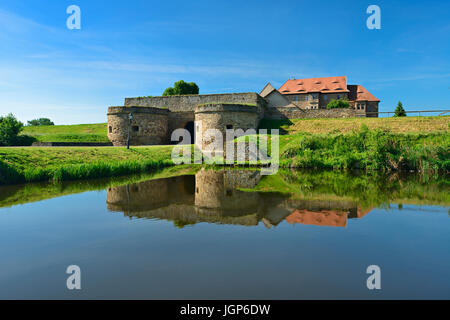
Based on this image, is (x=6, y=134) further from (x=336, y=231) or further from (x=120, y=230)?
(x=336, y=231)

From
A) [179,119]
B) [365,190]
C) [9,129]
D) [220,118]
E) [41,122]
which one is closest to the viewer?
[365,190]

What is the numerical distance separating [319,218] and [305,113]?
25.9m

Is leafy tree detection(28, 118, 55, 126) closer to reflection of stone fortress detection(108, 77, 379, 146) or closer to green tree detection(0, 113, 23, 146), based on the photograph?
reflection of stone fortress detection(108, 77, 379, 146)

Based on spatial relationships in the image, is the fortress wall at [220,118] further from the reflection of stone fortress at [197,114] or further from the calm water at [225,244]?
the calm water at [225,244]

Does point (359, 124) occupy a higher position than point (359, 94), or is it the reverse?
point (359, 94)

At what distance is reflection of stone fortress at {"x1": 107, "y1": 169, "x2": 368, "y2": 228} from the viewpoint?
7.09 m

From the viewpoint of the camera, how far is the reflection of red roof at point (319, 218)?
6695 mm

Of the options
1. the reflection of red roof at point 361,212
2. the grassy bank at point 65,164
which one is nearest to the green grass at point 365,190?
the reflection of red roof at point 361,212

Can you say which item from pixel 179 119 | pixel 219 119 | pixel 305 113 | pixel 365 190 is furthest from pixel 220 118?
pixel 365 190

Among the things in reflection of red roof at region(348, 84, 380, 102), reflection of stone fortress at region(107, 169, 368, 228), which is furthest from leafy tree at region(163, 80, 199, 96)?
reflection of stone fortress at region(107, 169, 368, 228)

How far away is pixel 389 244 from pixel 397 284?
164cm

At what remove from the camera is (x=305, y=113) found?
1230 inches

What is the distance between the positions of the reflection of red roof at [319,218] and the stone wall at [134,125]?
71.0 feet

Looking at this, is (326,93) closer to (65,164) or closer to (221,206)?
(65,164)
